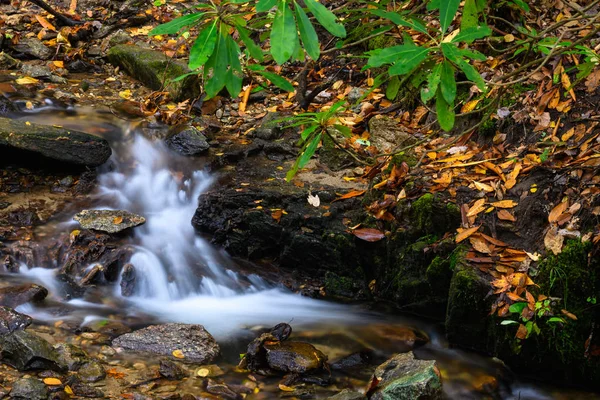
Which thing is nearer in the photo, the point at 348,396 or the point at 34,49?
the point at 348,396

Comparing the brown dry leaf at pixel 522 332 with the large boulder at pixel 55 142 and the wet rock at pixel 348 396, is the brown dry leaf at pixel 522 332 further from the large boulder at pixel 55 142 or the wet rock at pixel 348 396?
the large boulder at pixel 55 142

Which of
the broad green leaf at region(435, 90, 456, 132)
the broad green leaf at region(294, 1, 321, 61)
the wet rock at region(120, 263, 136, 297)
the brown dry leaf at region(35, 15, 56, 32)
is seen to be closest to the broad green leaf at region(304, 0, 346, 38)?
the broad green leaf at region(294, 1, 321, 61)

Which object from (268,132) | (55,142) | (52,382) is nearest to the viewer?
(52,382)

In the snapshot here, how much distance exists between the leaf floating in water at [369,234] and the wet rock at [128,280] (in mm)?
1754

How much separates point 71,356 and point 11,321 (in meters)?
0.54

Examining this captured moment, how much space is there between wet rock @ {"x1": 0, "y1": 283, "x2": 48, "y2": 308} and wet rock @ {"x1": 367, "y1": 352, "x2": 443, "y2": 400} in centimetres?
244

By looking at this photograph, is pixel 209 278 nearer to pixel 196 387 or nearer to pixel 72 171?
pixel 196 387

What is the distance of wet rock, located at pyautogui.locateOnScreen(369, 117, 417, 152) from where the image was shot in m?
5.09

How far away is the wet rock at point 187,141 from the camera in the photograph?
578cm

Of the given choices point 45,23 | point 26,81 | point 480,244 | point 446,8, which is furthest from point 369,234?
point 45,23

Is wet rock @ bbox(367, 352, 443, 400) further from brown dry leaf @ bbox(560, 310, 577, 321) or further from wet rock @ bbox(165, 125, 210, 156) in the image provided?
wet rock @ bbox(165, 125, 210, 156)

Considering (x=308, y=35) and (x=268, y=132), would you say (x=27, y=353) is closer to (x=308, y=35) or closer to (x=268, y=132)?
(x=308, y=35)

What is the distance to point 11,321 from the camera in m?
3.65

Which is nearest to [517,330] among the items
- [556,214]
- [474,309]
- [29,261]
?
[474,309]
